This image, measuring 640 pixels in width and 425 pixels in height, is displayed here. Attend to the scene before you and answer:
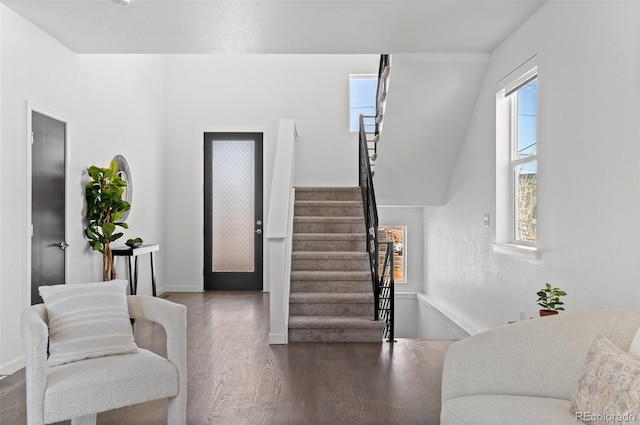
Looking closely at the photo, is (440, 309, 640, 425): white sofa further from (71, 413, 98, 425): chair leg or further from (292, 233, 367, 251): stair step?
(292, 233, 367, 251): stair step

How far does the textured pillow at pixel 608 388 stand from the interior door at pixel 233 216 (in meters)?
6.70

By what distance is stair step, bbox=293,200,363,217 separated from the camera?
24.1ft

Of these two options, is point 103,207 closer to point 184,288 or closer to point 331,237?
point 331,237

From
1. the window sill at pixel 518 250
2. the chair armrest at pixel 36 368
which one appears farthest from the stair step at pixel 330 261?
the chair armrest at pixel 36 368

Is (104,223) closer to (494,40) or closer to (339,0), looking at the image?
(339,0)

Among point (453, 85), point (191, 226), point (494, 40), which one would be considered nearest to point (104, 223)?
point (191, 226)

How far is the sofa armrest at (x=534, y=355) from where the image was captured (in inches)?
88.3

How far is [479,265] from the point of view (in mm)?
5508

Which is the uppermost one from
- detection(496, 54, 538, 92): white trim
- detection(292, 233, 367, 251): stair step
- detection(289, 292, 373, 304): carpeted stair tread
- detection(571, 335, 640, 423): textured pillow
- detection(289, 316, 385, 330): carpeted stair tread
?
detection(496, 54, 538, 92): white trim

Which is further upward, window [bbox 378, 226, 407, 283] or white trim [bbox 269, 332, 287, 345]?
window [bbox 378, 226, 407, 283]

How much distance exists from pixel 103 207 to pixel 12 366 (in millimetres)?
1853

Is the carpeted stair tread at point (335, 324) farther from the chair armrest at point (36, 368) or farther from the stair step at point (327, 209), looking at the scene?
the chair armrest at point (36, 368)

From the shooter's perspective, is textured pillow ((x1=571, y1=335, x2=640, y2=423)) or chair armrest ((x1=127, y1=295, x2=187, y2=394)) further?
chair armrest ((x1=127, y1=295, x2=187, y2=394))

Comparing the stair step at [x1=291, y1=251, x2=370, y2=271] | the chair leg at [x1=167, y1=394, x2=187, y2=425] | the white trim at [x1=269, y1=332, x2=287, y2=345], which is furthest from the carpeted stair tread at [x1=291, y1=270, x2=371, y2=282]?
the chair leg at [x1=167, y1=394, x2=187, y2=425]
